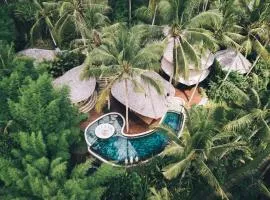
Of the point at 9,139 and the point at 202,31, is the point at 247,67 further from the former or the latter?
the point at 9,139

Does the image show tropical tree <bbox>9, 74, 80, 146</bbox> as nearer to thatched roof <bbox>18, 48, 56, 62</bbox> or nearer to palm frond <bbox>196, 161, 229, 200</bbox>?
palm frond <bbox>196, 161, 229, 200</bbox>

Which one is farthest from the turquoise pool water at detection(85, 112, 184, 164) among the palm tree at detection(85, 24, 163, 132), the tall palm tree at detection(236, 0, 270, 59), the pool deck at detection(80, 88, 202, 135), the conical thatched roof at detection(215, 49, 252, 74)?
the tall palm tree at detection(236, 0, 270, 59)

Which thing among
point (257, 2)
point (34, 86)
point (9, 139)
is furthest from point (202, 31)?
point (9, 139)

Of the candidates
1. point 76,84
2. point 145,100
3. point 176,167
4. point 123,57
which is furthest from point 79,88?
point 176,167

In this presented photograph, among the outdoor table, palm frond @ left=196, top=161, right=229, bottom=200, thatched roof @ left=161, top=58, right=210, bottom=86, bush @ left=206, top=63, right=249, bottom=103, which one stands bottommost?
the outdoor table

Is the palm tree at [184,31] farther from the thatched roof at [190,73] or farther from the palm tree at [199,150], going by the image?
the thatched roof at [190,73]

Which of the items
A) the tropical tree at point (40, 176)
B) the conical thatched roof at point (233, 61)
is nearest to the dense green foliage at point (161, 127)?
the tropical tree at point (40, 176)
